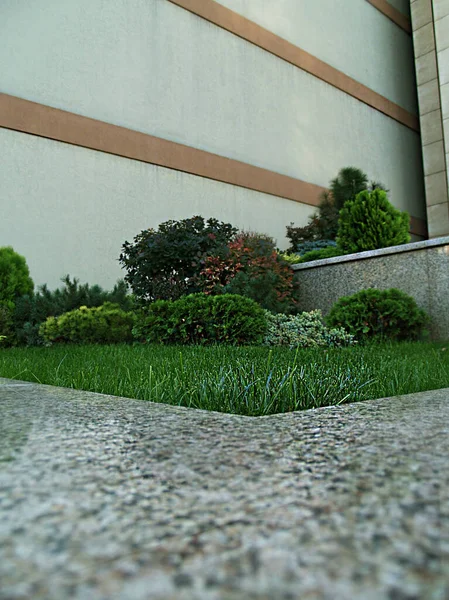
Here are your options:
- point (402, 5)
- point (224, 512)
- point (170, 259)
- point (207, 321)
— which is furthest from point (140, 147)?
point (402, 5)

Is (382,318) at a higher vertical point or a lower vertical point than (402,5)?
lower

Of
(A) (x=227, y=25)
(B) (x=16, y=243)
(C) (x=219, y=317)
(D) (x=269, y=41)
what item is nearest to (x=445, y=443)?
(C) (x=219, y=317)

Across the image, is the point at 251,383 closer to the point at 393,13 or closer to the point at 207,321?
the point at 207,321

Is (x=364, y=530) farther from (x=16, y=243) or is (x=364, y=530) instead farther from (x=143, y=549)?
(x=16, y=243)

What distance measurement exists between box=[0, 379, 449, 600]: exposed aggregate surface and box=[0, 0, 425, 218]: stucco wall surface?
10909mm

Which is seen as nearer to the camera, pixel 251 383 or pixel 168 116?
pixel 251 383

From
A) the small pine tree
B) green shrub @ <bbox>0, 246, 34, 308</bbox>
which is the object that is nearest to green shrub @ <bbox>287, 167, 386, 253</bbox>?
the small pine tree

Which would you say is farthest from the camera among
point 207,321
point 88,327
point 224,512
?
point 88,327

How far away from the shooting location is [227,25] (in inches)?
551

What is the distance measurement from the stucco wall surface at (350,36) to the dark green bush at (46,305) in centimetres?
984

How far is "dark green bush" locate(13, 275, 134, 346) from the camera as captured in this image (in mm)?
8359

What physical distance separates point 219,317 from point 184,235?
8.23ft

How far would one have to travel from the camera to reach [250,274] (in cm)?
851

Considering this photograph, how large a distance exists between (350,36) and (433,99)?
3772 millimetres
